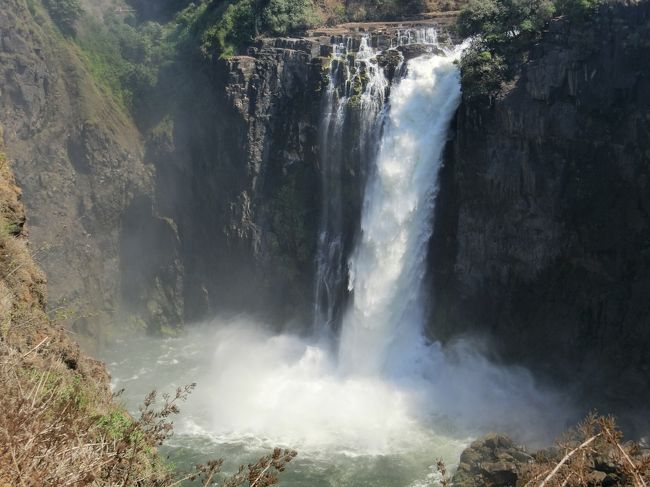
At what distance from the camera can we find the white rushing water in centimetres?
2228

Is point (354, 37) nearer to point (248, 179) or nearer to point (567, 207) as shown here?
point (248, 179)

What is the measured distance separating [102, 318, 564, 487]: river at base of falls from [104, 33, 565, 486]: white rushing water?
6 cm

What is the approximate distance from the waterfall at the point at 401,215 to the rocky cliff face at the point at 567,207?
1373mm

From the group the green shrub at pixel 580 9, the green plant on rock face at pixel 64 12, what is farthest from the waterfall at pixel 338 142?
the green plant on rock face at pixel 64 12

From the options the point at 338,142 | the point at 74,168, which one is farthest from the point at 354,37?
the point at 74,168

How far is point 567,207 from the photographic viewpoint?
23141 millimetres

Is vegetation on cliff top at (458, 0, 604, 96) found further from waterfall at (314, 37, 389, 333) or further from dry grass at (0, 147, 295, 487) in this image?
dry grass at (0, 147, 295, 487)

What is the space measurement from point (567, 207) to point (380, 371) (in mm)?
10227

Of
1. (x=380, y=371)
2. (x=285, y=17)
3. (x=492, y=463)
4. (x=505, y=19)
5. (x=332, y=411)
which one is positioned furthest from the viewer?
(x=285, y=17)

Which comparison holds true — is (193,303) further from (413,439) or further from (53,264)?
(413,439)

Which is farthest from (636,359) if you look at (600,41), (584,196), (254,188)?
(254,188)

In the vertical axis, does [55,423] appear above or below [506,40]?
below

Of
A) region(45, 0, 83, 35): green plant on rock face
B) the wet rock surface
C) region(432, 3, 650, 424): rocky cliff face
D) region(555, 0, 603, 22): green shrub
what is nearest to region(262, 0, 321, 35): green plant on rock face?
region(432, 3, 650, 424): rocky cliff face

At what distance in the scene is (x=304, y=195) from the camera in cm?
3088
